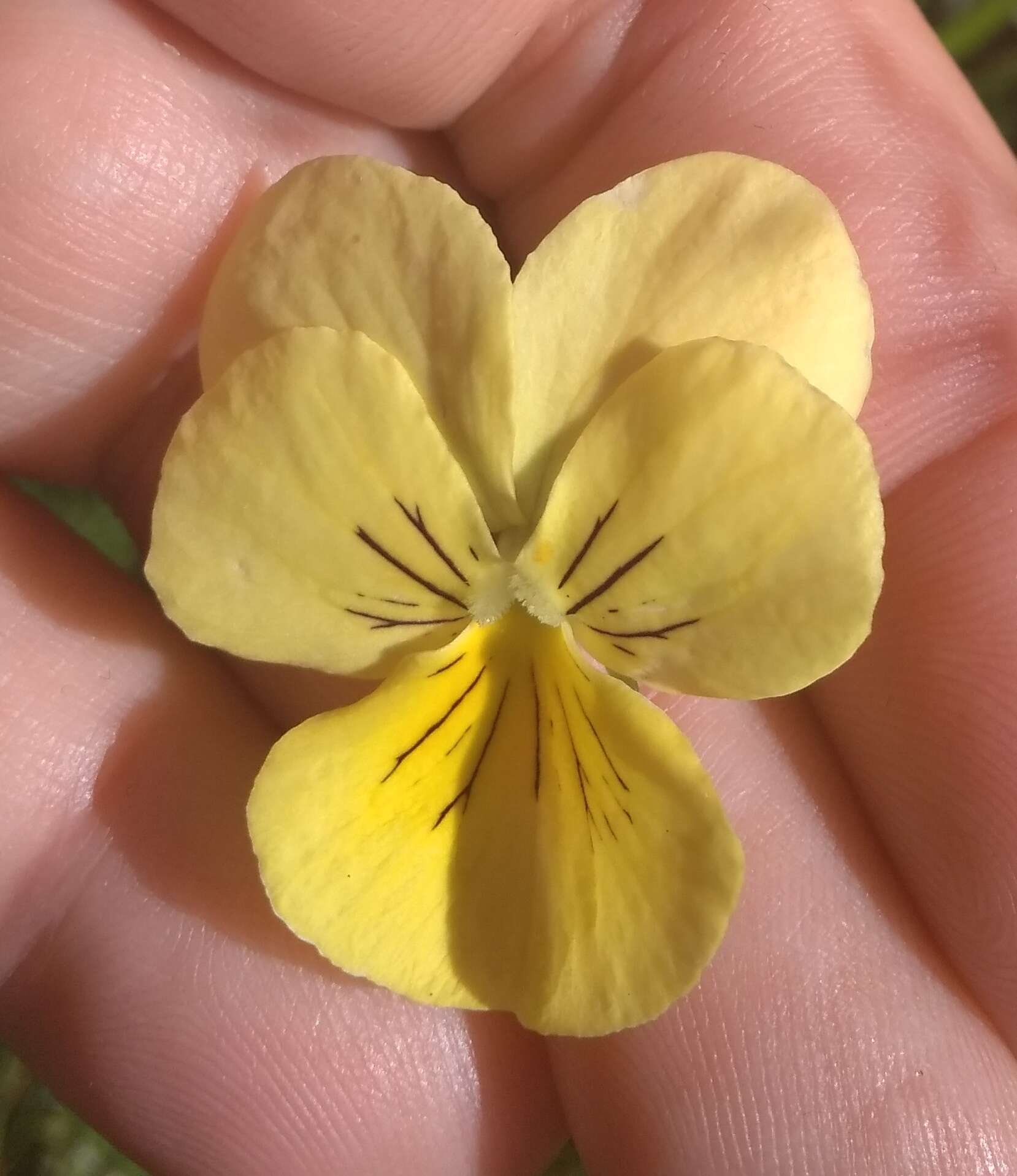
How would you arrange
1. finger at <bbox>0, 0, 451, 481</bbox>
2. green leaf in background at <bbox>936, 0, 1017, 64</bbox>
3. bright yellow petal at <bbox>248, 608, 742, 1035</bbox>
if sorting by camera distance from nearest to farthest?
1. bright yellow petal at <bbox>248, 608, 742, 1035</bbox>
2. finger at <bbox>0, 0, 451, 481</bbox>
3. green leaf in background at <bbox>936, 0, 1017, 64</bbox>

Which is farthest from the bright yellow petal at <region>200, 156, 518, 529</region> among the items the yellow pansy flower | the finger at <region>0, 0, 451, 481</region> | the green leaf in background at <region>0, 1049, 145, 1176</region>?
the green leaf in background at <region>0, 1049, 145, 1176</region>

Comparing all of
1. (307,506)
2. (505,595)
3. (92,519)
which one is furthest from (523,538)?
(92,519)

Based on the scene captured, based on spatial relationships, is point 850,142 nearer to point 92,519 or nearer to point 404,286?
point 404,286

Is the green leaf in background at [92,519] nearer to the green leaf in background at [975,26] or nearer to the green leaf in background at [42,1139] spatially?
the green leaf in background at [42,1139]

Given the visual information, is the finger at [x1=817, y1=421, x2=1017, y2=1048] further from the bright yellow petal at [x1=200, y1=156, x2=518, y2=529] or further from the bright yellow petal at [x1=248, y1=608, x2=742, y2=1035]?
the bright yellow petal at [x1=200, y1=156, x2=518, y2=529]

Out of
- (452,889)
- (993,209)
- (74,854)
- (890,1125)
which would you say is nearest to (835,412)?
(452,889)

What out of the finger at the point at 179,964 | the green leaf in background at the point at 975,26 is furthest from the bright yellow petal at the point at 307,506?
the green leaf in background at the point at 975,26
